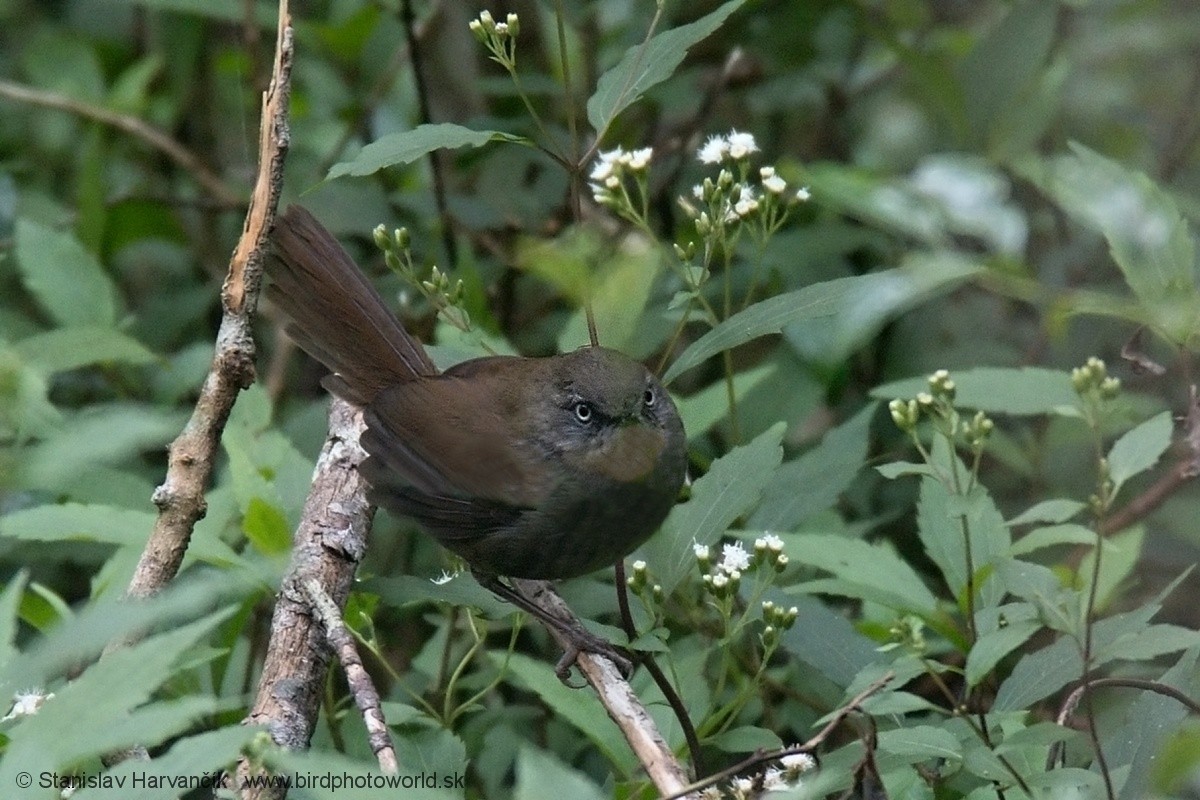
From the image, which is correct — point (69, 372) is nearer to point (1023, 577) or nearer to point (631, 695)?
point (631, 695)

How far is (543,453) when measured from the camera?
290 cm

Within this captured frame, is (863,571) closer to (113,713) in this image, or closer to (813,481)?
(813,481)

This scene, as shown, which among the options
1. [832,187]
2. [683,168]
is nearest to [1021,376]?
[832,187]

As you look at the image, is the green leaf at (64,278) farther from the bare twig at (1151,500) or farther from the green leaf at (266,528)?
the bare twig at (1151,500)

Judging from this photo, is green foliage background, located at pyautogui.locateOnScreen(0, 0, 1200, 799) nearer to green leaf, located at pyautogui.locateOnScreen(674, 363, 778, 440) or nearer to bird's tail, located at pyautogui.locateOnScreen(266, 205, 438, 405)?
green leaf, located at pyautogui.locateOnScreen(674, 363, 778, 440)

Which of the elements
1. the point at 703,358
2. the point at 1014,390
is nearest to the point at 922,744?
the point at 703,358

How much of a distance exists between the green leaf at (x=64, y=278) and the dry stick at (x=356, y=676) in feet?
5.68

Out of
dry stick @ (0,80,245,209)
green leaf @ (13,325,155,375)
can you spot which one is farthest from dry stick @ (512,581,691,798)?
dry stick @ (0,80,245,209)

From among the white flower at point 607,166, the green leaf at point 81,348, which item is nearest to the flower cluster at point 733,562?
the white flower at point 607,166

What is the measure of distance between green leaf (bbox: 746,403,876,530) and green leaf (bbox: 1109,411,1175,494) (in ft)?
2.68

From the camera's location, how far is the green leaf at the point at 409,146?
96.7 inches

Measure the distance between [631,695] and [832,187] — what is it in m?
1.52

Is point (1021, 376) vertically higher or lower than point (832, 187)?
lower

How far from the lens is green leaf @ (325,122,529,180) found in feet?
8.06
